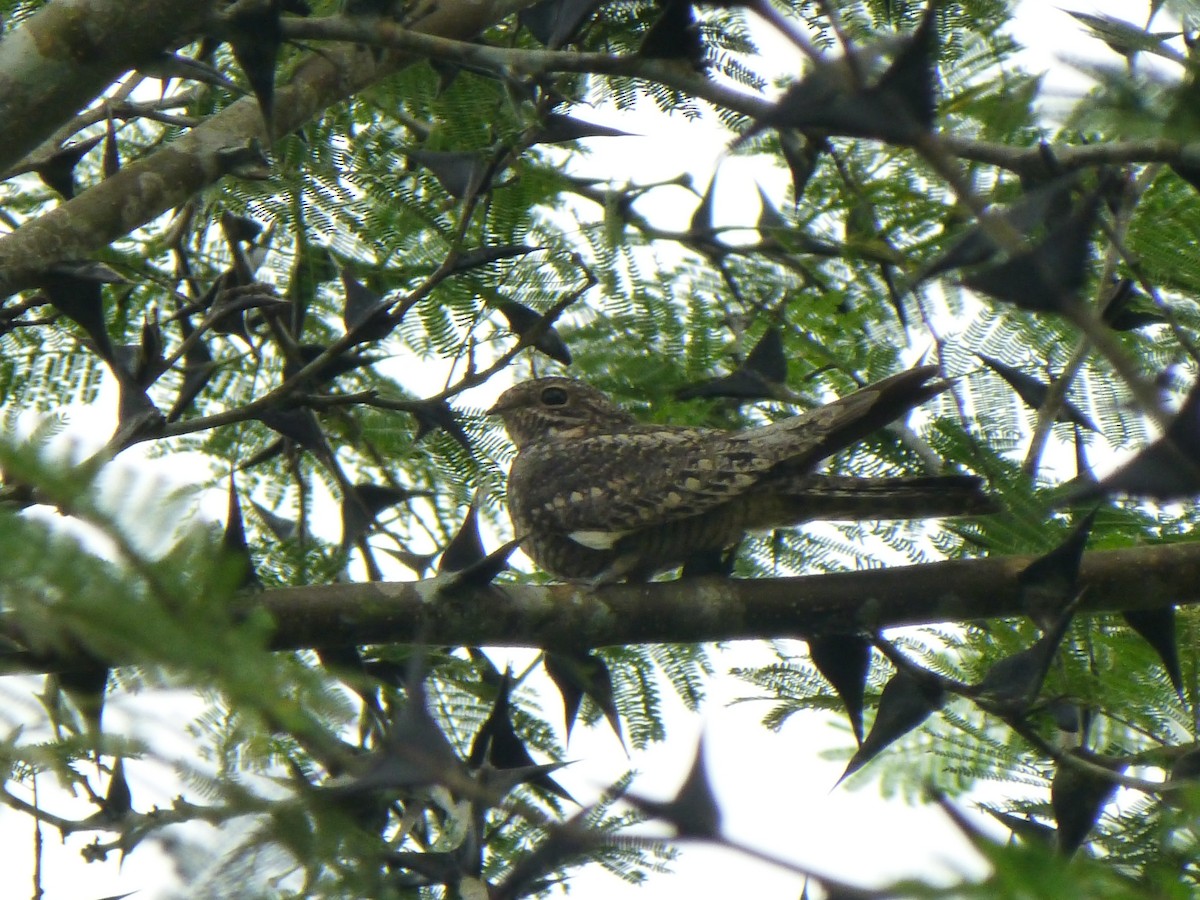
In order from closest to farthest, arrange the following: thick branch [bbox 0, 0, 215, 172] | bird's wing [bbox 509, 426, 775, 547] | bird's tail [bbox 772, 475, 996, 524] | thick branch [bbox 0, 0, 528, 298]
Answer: thick branch [bbox 0, 0, 215, 172]
thick branch [bbox 0, 0, 528, 298]
bird's tail [bbox 772, 475, 996, 524]
bird's wing [bbox 509, 426, 775, 547]

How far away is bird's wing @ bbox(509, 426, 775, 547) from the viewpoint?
4.20 m

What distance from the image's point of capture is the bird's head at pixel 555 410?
5.18 m

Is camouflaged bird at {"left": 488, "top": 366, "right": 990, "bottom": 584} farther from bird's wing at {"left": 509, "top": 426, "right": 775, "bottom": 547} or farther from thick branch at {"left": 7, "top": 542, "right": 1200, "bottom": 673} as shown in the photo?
thick branch at {"left": 7, "top": 542, "right": 1200, "bottom": 673}

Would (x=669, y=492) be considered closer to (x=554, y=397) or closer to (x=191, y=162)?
(x=554, y=397)

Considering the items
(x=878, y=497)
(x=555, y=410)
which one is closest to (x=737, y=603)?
(x=878, y=497)

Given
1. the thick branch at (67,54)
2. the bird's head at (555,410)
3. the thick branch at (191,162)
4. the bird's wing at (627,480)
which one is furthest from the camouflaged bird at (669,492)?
the thick branch at (67,54)

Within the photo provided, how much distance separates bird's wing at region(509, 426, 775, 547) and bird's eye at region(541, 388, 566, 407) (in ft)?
1.94

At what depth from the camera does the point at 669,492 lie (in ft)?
14.0

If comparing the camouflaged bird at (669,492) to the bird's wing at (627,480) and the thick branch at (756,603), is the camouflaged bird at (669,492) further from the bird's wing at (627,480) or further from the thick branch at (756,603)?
the thick branch at (756,603)

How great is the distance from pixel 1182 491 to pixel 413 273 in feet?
11.0

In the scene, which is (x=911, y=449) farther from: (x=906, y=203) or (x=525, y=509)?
(x=525, y=509)

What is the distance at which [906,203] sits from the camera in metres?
4.12

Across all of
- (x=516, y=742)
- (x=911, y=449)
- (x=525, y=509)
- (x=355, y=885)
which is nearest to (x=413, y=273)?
(x=525, y=509)

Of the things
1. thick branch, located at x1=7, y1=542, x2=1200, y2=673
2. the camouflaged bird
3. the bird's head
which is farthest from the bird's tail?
the bird's head
